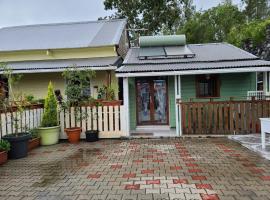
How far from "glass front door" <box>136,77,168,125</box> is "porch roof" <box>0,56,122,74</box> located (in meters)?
1.59

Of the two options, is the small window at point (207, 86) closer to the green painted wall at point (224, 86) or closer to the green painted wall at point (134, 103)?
the green painted wall at point (224, 86)

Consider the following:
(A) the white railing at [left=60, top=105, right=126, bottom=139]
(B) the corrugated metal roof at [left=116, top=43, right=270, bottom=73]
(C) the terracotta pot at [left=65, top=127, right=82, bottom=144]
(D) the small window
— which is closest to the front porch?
(D) the small window

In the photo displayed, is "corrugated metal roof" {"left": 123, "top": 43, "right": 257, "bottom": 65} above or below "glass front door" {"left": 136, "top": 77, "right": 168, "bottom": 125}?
above

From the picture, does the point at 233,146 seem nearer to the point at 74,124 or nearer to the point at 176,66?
the point at 176,66

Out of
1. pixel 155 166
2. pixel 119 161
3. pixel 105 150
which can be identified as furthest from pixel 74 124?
pixel 155 166

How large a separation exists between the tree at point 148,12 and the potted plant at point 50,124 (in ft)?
60.5

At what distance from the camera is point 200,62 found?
11344 mm

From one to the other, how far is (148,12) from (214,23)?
997cm

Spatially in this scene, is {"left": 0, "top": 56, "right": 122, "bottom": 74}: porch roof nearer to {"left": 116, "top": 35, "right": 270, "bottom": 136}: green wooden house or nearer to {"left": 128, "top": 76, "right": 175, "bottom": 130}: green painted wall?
{"left": 116, "top": 35, "right": 270, "bottom": 136}: green wooden house

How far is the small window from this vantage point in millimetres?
12266

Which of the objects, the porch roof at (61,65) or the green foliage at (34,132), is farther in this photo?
the porch roof at (61,65)

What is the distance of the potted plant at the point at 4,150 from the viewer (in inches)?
279

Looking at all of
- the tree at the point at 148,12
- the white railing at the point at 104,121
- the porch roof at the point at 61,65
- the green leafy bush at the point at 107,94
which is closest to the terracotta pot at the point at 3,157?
the white railing at the point at 104,121

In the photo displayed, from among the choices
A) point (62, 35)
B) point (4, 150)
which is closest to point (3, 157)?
point (4, 150)
